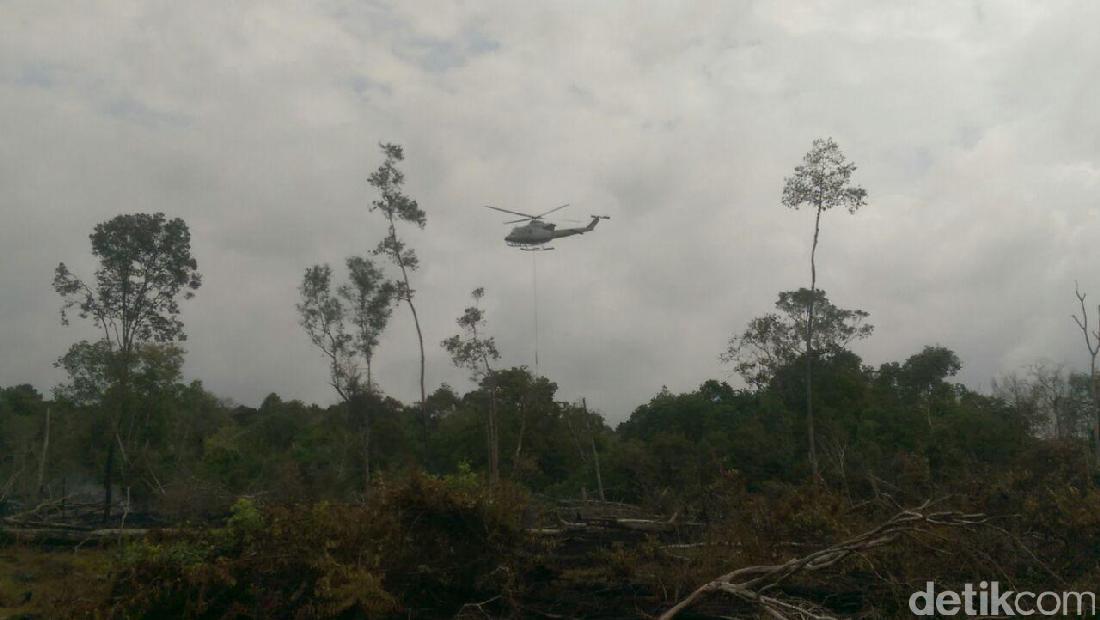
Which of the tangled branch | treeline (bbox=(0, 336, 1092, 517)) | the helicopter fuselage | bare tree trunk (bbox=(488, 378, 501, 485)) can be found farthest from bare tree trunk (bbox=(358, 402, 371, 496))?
the tangled branch

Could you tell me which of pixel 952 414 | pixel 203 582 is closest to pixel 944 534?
pixel 203 582

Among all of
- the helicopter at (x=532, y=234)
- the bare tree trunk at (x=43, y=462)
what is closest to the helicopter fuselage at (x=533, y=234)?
the helicopter at (x=532, y=234)

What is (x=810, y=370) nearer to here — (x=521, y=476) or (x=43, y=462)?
(x=521, y=476)

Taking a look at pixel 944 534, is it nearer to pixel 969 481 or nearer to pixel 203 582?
pixel 969 481

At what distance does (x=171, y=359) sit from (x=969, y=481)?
87.9ft

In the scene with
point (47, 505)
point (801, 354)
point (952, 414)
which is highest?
point (801, 354)

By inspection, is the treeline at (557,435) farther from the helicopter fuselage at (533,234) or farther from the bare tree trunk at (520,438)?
the helicopter fuselage at (533,234)

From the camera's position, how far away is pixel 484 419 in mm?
33406

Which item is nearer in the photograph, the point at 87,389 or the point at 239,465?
the point at 87,389

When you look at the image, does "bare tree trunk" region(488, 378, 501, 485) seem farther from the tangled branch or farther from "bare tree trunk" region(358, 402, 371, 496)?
the tangled branch

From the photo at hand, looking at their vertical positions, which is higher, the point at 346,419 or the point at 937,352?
the point at 937,352

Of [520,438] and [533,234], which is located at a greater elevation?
[533,234]

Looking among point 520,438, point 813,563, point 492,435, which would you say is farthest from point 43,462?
point 813,563

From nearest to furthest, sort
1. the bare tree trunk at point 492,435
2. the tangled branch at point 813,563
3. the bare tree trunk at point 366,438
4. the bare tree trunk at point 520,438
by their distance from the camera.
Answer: the tangled branch at point 813,563 → the bare tree trunk at point 492,435 → the bare tree trunk at point 520,438 → the bare tree trunk at point 366,438
